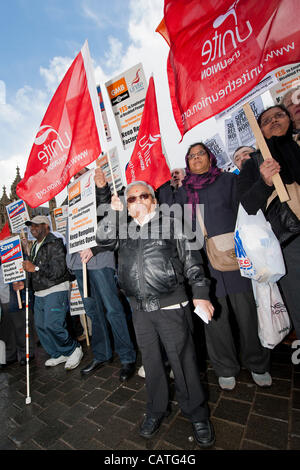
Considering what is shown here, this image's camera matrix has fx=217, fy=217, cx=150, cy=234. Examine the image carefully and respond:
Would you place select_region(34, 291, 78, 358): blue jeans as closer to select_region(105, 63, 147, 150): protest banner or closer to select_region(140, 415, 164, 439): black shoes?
select_region(140, 415, 164, 439): black shoes

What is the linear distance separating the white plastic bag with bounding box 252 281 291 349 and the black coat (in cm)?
25

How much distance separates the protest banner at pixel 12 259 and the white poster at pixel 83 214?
1640 mm

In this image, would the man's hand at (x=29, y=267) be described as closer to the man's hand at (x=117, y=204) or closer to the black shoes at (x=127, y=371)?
the black shoes at (x=127, y=371)

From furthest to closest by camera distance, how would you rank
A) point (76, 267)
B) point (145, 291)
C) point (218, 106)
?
point (76, 267), point (218, 106), point (145, 291)

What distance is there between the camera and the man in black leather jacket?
3654 mm

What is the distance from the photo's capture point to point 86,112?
2914mm

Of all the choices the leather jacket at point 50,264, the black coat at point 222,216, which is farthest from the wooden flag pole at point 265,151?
the leather jacket at point 50,264

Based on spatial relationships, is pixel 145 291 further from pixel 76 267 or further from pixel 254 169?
pixel 76 267

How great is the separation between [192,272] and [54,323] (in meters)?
2.89

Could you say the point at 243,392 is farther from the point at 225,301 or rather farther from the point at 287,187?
the point at 287,187

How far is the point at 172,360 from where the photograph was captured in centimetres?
187

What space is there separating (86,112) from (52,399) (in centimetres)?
383

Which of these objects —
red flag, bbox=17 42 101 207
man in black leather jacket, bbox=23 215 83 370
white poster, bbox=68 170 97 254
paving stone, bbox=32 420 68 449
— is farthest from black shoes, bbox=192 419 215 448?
red flag, bbox=17 42 101 207
